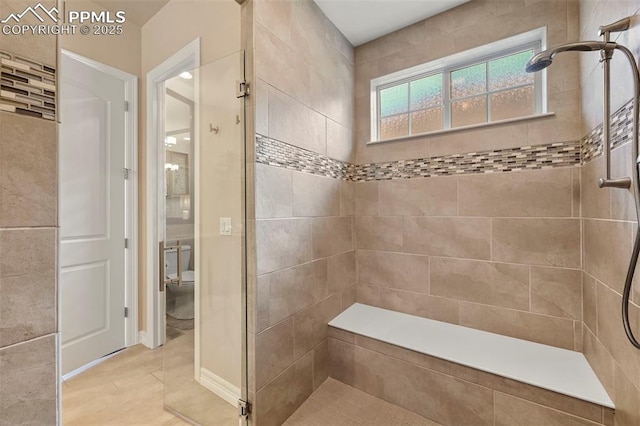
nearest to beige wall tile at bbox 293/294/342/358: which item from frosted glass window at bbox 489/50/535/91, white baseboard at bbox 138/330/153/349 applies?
white baseboard at bbox 138/330/153/349

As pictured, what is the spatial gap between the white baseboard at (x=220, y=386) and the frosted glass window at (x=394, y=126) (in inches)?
92.5

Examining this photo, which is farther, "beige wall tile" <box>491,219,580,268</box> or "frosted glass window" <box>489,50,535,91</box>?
"frosted glass window" <box>489,50,535,91</box>

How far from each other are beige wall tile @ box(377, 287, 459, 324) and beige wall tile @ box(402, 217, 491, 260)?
1.23ft

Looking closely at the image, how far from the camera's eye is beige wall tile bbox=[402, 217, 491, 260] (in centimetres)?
198

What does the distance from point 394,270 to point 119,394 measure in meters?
2.24

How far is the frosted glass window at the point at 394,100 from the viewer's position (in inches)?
96.2

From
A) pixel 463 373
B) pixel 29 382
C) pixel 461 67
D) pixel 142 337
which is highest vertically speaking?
pixel 461 67

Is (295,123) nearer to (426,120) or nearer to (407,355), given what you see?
(426,120)

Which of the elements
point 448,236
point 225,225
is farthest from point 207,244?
point 448,236

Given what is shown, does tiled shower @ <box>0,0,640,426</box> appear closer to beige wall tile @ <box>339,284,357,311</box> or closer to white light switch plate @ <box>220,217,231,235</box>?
beige wall tile @ <box>339,284,357,311</box>

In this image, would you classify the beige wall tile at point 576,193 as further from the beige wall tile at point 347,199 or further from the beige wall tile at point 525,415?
the beige wall tile at point 347,199

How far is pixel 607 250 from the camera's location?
1309 millimetres

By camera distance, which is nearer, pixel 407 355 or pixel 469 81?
pixel 407 355

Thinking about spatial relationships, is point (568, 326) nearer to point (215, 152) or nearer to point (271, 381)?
point (271, 381)
